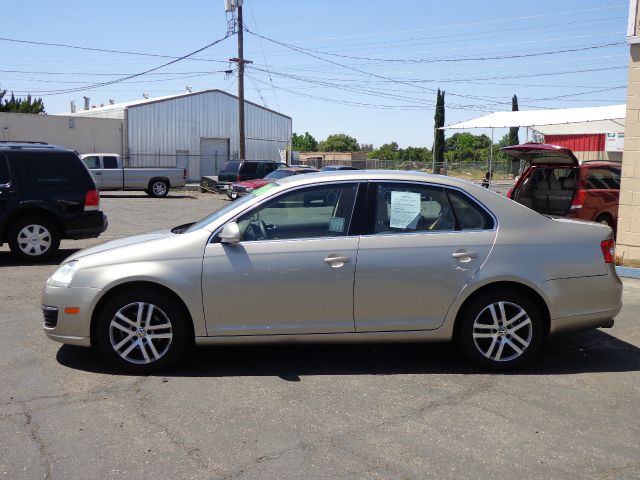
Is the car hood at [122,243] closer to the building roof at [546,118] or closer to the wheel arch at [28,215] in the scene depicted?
the wheel arch at [28,215]

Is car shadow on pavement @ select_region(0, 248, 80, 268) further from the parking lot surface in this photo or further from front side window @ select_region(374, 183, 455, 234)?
front side window @ select_region(374, 183, 455, 234)

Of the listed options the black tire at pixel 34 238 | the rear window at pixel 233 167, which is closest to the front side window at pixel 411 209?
the black tire at pixel 34 238

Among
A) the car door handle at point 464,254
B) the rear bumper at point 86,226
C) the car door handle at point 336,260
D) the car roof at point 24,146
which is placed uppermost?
the car roof at point 24,146

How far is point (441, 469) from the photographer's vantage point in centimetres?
379

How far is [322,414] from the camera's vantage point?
15.0 feet

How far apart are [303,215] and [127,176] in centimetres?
2532

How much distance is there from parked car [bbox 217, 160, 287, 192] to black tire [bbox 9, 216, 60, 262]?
19.8 meters

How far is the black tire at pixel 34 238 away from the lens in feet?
34.4

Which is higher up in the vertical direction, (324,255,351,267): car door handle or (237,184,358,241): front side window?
(237,184,358,241): front side window

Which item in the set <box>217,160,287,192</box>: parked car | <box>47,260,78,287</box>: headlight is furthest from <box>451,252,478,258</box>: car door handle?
<box>217,160,287,192</box>: parked car

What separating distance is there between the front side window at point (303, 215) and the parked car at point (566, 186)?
22.5 feet

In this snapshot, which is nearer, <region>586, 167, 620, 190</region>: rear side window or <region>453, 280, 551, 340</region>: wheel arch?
<region>453, 280, 551, 340</region>: wheel arch

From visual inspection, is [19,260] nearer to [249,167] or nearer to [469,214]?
[469,214]

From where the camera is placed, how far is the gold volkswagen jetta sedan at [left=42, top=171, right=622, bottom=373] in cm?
519
